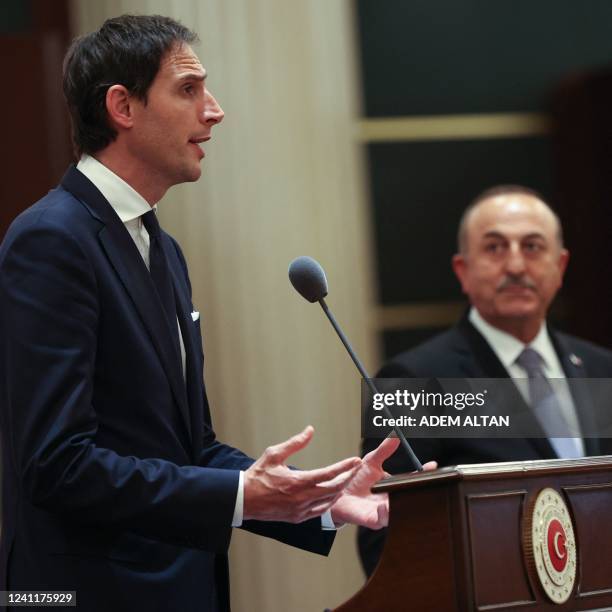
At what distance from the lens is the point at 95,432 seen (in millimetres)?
1902

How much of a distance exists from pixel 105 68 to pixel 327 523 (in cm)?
90

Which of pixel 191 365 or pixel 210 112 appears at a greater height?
pixel 210 112

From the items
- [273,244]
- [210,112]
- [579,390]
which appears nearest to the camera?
[210,112]

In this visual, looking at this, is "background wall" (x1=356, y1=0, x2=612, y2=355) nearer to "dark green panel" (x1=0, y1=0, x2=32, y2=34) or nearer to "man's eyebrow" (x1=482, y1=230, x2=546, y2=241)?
"man's eyebrow" (x1=482, y1=230, x2=546, y2=241)

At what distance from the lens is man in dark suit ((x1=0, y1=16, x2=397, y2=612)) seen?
187 centimetres

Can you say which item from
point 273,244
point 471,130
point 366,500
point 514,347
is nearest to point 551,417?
point 514,347

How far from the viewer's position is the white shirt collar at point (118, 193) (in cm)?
213

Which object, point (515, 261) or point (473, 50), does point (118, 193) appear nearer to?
point (515, 261)

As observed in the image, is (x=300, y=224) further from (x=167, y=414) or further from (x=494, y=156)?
(x=167, y=414)

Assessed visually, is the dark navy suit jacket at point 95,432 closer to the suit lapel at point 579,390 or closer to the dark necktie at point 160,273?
the dark necktie at point 160,273

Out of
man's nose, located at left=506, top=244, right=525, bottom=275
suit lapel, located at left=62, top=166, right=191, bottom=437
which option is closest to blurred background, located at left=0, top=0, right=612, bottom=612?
man's nose, located at left=506, top=244, right=525, bottom=275

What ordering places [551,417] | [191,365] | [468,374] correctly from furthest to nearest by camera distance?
[468,374] < [551,417] < [191,365]

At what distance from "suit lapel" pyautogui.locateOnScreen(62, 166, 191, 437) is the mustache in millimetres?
1658

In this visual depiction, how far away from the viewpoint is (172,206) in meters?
4.22
